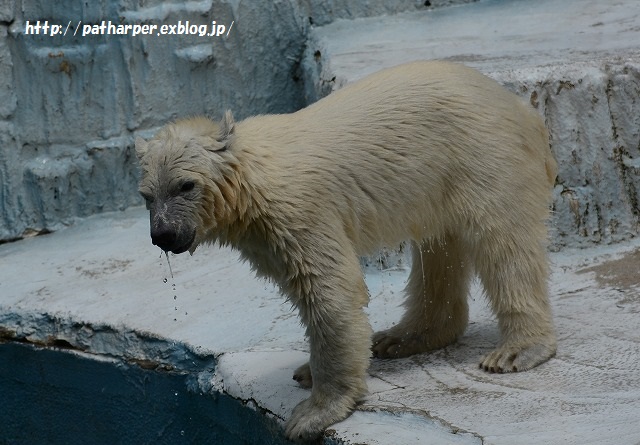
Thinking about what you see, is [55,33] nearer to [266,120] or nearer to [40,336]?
[40,336]

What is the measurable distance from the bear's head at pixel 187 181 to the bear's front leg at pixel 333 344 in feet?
1.25

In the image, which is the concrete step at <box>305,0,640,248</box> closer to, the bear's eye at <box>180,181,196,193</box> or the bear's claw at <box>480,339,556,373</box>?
the bear's claw at <box>480,339,556,373</box>

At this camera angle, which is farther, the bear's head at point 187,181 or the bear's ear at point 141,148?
the bear's ear at point 141,148

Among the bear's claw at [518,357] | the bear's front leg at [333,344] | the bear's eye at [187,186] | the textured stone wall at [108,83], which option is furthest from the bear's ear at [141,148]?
the textured stone wall at [108,83]

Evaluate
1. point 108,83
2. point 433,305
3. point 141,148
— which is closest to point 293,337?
point 433,305

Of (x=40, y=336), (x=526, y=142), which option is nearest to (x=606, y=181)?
(x=526, y=142)

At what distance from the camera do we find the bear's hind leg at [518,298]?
3.54 meters

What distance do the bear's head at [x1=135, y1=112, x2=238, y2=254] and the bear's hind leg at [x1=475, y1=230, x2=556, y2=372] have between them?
98 cm

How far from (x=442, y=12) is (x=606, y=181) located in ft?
6.34

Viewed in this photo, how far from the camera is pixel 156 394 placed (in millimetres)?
4242

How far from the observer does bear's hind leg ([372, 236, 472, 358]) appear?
384 centimetres

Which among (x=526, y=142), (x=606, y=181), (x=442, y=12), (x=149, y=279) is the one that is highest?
(x=442, y=12)

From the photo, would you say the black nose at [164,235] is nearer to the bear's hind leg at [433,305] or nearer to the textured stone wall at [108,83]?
the bear's hind leg at [433,305]

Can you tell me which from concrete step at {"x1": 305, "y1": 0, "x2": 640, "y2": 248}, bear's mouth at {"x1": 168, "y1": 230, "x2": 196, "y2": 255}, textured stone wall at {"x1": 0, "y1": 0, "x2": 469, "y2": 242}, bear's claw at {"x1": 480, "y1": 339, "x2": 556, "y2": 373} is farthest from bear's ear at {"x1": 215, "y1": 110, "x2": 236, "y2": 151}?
textured stone wall at {"x1": 0, "y1": 0, "x2": 469, "y2": 242}
